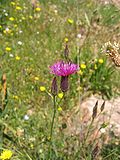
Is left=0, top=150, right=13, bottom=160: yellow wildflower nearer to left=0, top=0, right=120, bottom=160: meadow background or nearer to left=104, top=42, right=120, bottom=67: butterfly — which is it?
left=0, top=0, right=120, bottom=160: meadow background

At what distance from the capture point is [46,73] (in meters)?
3.71

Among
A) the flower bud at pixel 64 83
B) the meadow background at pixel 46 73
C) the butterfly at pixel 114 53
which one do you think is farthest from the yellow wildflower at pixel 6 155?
the butterfly at pixel 114 53

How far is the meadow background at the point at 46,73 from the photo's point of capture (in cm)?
271

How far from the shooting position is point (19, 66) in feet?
12.0

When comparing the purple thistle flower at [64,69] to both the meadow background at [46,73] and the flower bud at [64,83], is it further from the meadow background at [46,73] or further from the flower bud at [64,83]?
the meadow background at [46,73]

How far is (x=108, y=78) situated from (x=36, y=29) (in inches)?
44.2

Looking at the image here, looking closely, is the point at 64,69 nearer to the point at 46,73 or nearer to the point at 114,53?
the point at 114,53

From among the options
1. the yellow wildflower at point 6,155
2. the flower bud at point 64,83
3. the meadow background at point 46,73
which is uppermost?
the meadow background at point 46,73

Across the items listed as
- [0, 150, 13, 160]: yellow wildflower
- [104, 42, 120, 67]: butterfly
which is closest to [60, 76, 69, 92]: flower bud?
[104, 42, 120, 67]: butterfly

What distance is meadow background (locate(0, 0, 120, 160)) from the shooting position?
271 cm

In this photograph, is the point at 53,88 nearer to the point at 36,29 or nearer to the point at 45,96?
the point at 45,96

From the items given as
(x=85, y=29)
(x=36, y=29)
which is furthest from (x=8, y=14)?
(x=85, y=29)

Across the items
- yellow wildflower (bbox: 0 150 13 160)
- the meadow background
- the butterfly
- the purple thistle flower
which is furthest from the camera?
the meadow background

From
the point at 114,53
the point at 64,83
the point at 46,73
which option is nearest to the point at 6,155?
the point at 64,83
